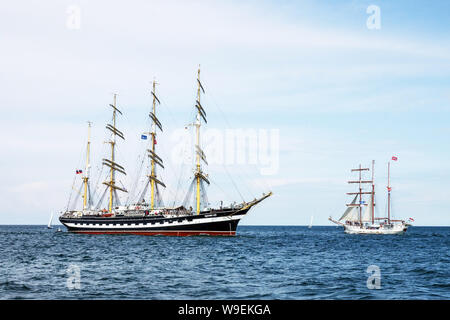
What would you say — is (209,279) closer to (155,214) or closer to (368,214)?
(155,214)

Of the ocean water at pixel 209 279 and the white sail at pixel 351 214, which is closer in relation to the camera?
the ocean water at pixel 209 279

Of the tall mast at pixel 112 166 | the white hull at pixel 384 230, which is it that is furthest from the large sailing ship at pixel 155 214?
the white hull at pixel 384 230

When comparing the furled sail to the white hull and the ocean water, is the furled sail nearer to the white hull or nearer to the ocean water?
the white hull

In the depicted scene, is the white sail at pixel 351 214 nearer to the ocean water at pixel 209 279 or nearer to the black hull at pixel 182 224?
the black hull at pixel 182 224

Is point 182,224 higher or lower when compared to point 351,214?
higher

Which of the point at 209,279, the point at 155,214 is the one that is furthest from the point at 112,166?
the point at 209,279

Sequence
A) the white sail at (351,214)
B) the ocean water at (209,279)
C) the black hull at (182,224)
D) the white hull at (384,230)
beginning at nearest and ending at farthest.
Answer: the ocean water at (209,279), the black hull at (182,224), the white hull at (384,230), the white sail at (351,214)

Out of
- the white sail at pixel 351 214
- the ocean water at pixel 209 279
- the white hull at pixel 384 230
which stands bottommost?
the white hull at pixel 384 230

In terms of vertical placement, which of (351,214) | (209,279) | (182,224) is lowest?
(351,214)

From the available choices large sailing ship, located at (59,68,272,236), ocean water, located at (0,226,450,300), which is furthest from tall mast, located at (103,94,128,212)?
ocean water, located at (0,226,450,300)

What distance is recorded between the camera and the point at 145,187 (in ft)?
293

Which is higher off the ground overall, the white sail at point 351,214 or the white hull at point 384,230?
the white sail at point 351,214
